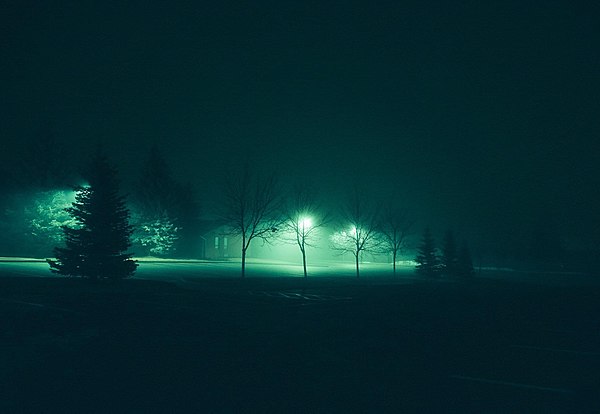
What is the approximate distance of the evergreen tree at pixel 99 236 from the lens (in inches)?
949

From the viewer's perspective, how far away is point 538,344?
1168cm

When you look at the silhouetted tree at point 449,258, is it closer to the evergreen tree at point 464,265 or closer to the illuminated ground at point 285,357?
the evergreen tree at point 464,265

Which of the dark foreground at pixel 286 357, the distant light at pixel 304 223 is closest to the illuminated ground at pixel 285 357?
the dark foreground at pixel 286 357

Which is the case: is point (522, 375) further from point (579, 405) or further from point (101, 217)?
point (101, 217)

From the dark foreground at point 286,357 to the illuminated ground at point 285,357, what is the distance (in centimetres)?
3

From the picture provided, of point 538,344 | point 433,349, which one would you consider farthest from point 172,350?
point 538,344

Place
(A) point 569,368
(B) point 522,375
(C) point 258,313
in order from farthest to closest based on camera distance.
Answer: (C) point 258,313 → (A) point 569,368 → (B) point 522,375

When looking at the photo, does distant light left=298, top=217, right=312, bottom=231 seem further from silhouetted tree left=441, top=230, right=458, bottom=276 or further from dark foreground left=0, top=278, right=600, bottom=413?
dark foreground left=0, top=278, right=600, bottom=413

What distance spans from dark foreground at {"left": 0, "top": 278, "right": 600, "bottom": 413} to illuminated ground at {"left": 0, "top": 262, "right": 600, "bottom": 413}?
0.03m

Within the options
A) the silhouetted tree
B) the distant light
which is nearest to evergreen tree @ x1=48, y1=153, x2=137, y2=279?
the distant light

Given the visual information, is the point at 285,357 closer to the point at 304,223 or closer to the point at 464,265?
the point at 304,223

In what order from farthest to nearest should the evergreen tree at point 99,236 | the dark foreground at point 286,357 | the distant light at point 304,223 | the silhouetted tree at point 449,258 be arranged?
the silhouetted tree at point 449,258
the distant light at point 304,223
the evergreen tree at point 99,236
the dark foreground at point 286,357

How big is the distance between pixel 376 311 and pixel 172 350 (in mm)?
9268

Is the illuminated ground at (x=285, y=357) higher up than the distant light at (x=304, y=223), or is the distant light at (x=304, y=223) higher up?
the distant light at (x=304, y=223)
